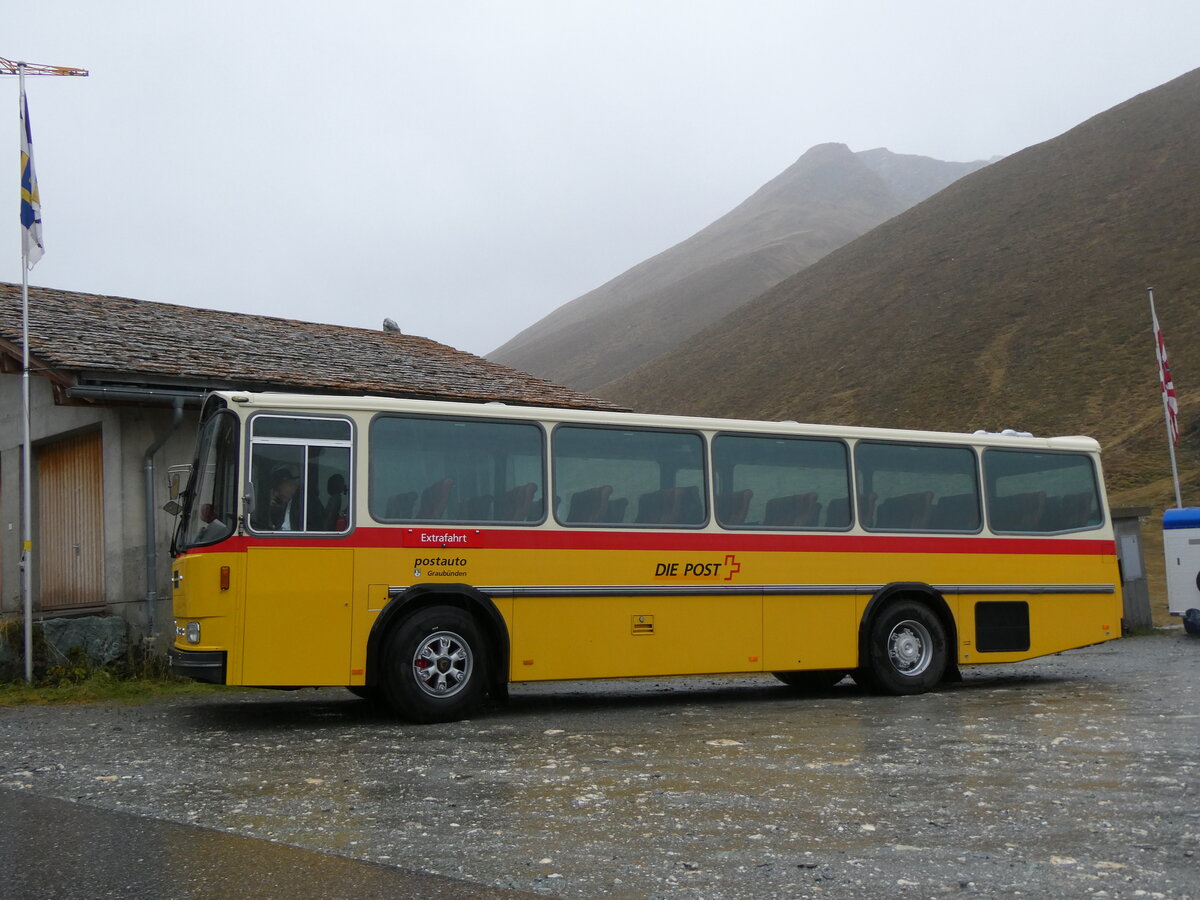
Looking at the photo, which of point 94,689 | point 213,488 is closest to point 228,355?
point 94,689

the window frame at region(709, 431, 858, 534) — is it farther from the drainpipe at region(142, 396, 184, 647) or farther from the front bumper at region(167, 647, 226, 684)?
the drainpipe at region(142, 396, 184, 647)

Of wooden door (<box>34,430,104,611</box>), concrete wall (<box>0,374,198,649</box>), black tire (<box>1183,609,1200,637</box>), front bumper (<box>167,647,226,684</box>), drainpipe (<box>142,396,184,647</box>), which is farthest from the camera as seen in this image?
black tire (<box>1183,609,1200,637</box>)

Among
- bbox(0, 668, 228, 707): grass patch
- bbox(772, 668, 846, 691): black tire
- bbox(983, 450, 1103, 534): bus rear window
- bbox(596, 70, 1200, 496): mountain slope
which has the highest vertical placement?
bbox(596, 70, 1200, 496): mountain slope

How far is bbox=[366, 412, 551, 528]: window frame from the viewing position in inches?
402

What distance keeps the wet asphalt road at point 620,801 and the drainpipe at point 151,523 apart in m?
2.48

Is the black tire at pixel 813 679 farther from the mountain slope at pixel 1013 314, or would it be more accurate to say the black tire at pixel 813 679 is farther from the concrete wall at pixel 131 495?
the mountain slope at pixel 1013 314

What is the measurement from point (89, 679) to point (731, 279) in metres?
176

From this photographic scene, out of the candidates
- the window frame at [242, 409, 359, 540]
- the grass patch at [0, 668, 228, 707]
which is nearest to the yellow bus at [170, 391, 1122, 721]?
the window frame at [242, 409, 359, 540]

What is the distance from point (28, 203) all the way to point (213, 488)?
6.03 metres

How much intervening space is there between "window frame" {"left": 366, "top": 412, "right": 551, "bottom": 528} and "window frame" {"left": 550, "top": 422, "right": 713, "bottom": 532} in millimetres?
74

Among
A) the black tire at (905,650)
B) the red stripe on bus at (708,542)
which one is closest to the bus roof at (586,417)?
the red stripe on bus at (708,542)

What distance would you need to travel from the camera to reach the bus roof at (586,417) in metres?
10.0

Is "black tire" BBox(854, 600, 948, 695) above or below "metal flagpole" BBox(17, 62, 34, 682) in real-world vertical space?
below

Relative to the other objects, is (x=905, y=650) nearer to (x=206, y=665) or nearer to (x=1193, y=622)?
(x=206, y=665)
